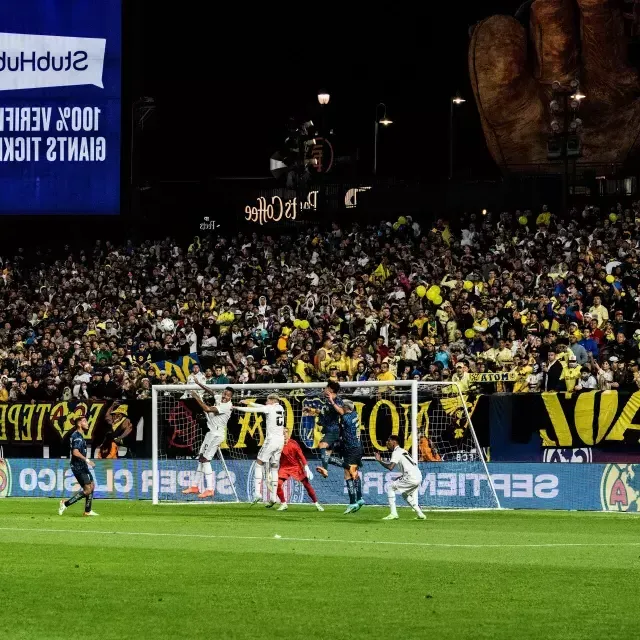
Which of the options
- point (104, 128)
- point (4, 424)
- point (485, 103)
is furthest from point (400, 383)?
point (485, 103)

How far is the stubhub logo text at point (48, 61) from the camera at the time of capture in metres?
39.2

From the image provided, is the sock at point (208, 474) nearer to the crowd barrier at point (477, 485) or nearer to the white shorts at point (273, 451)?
the crowd barrier at point (477, 485)

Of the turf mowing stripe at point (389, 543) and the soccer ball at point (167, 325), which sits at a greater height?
the soccer ball at point (167, 325)

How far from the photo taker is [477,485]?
26359mm

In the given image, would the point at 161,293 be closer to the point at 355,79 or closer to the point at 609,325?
the point at 609,325

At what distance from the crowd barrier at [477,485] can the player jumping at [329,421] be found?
5.26 ft

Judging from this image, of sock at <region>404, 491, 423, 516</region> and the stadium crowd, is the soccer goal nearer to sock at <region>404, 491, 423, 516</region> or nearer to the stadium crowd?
the stadium crowd

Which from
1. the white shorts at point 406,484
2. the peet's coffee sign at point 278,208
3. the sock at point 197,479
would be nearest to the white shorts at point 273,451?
the sock at point 197,479

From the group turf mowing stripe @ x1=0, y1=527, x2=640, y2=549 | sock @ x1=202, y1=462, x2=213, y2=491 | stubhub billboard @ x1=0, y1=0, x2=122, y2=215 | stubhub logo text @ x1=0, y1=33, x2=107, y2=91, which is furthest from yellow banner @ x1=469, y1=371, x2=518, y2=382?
stubhub logo text @ x1=0, y1=33, x2=107, y2=91

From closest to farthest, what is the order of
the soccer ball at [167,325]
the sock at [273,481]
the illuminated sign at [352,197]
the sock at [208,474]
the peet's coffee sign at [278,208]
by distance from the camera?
the sock at [273,481], the sock at [208,474], the soccer ball at [167,325], the illuminated sign at [352,197], the peet's coffee sign at [278,208]

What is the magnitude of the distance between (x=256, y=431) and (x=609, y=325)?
818 centimetres

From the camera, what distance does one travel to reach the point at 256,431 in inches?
1236

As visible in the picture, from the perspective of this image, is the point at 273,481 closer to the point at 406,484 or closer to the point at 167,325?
the point at 406,484

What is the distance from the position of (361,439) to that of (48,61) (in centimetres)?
1653
